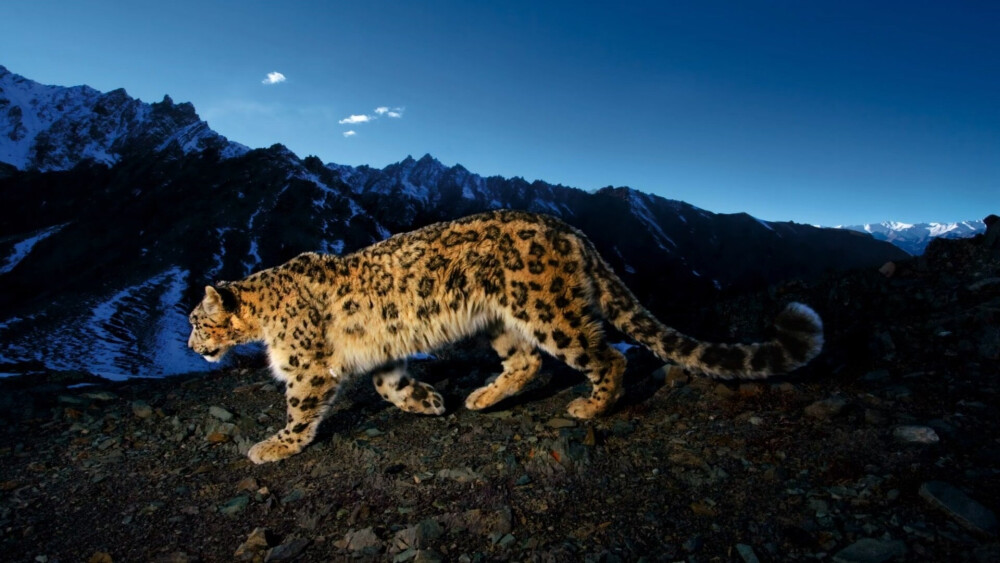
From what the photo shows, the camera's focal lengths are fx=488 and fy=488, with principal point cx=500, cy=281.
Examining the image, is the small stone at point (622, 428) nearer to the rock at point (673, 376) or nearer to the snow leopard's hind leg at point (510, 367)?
the rock at point (673, 376)

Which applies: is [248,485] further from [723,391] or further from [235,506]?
[723,391]

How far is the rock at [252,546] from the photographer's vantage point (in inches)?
147

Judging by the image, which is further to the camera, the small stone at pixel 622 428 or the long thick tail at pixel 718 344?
the small stone at pixel 622 428

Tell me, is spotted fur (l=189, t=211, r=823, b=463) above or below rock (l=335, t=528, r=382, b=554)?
above

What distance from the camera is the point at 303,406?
18.9ft

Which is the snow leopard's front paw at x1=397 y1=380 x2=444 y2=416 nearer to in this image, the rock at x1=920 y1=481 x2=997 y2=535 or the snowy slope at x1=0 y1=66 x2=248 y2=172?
the rock at x1=920 y1=481 x2=997 y2=535

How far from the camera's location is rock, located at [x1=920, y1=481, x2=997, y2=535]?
295 centimetres

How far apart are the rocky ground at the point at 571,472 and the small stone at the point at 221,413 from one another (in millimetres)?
44

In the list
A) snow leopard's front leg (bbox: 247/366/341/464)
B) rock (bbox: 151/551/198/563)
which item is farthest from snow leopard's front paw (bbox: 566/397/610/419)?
rock (bbox: 151/551/198/563)

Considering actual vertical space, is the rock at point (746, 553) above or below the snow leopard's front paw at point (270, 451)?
above

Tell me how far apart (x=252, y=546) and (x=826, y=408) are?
Answer: 17.4 feet

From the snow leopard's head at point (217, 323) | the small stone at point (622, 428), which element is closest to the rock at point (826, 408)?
the small stone at point (622, 428)

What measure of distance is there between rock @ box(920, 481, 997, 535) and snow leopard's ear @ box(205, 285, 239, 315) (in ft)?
23.4

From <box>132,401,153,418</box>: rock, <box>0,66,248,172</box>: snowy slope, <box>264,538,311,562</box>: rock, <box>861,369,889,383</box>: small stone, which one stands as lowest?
<box>132,401,153,418</box>: rock
